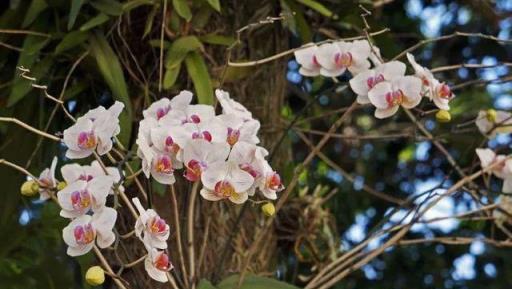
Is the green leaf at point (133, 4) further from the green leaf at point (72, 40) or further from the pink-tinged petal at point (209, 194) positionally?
the pink-tinged petal at point (209, 194)

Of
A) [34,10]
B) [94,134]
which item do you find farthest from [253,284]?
[34,10]

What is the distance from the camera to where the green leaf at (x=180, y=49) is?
3.92 feet

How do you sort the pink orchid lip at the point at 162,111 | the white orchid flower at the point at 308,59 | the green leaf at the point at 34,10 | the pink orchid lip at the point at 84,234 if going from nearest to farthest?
the pink orchid lip at the point at 84,234, the pink orchid lip at the point at 162,111, the white orchid flower at the point at 308,59, the green leaf at the point at 34,10

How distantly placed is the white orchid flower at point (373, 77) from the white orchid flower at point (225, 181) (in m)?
0.19

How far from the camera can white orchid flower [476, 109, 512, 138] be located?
120 cm

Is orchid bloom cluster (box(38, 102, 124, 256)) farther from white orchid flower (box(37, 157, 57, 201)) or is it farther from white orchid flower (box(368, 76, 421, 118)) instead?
white orchid flower (box(368, 76, 421, 118))

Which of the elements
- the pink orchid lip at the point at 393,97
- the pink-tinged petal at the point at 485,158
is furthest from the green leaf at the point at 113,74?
the pink-tinged petal at the point at 485,158

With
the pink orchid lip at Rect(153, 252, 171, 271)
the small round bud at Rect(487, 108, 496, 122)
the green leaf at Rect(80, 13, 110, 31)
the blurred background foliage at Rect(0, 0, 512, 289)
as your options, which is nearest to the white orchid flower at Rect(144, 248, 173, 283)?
the pink orchid lip at Rect(153, 252, 171, 271)

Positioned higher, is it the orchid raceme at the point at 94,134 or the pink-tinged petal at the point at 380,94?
the orchid raceme at the point at 94,134

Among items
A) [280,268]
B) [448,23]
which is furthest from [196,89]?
[448,23]

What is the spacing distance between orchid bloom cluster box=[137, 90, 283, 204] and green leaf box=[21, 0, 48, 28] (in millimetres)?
341

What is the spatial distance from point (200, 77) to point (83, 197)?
33 cm

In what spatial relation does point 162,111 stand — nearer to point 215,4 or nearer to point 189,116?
point 189,116

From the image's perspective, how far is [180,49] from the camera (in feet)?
3.94
